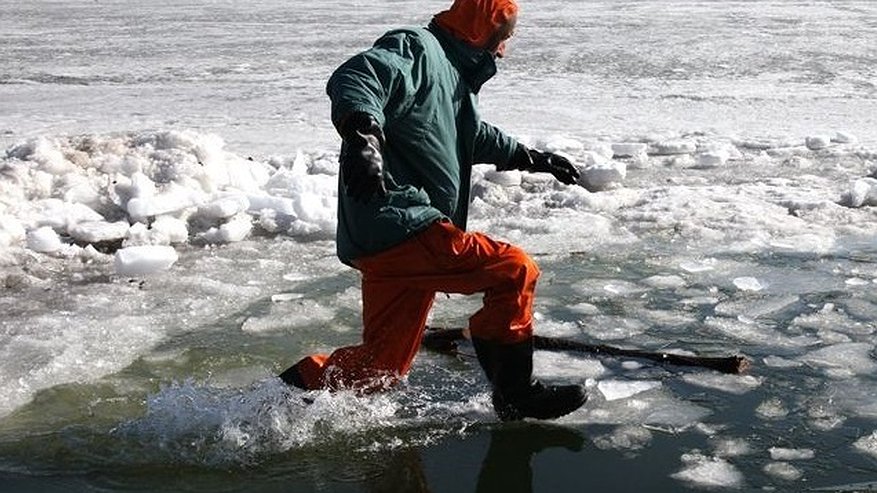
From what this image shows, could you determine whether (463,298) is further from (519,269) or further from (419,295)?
(519,269)

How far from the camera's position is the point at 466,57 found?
3.67 m

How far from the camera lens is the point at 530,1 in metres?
20.2

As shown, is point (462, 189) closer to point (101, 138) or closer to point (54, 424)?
point (54, 424)

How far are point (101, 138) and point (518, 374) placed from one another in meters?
4.54

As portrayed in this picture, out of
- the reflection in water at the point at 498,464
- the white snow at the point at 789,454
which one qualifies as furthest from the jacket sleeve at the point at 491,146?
the white snow at the point at 789,454

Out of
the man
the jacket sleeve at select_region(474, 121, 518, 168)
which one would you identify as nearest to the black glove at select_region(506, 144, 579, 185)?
the jacket sleeve at select_region(474, 121, 518, 168)

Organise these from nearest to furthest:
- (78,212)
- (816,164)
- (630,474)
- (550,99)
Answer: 1. (630,474)
2. (78,212)
3. (816,164)
4. (550,99)

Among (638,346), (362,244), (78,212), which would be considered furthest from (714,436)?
(78,212)

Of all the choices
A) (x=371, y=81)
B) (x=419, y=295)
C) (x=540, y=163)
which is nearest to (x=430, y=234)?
(x=419, y=295)

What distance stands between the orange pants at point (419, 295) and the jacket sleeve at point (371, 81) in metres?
0.44

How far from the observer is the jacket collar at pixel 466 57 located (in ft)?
12.0

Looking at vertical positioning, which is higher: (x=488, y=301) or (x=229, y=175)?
(x=488, y=301)

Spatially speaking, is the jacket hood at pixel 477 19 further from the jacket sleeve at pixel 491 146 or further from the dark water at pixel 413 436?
the dark water at pixel 413 436

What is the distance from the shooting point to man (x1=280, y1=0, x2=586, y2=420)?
3457 mm
